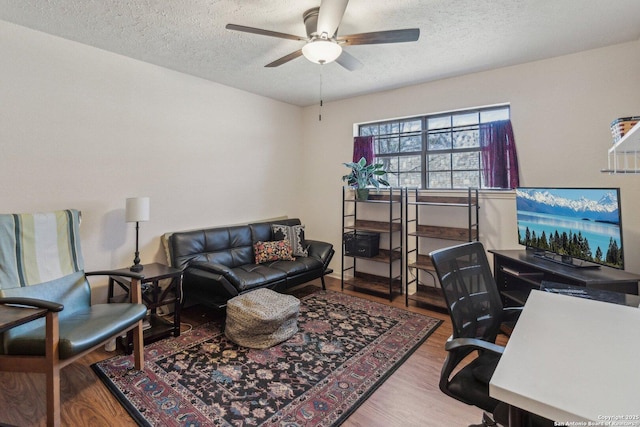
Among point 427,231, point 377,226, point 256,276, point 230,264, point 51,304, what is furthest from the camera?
point 377,226

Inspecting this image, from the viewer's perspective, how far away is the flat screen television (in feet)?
7.23

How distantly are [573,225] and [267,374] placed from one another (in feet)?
8.85

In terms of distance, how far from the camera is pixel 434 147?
3.90 meters

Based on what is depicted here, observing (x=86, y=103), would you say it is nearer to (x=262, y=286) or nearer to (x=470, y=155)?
(x=262, y=286)

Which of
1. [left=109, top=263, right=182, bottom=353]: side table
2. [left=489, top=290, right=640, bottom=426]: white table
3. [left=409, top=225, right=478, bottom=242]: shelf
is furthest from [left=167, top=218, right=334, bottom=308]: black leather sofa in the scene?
[left=489, top=290, right=640, bottom=426]: white table

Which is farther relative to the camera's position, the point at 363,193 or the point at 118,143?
the point at 363,193

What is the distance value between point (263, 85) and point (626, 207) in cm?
399

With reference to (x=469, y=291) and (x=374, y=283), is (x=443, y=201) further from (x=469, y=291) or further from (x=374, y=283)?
(x=469, y=291)

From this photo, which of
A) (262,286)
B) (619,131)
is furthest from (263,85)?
(619,131)

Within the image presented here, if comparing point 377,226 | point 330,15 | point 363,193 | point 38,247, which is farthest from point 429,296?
point 38,247

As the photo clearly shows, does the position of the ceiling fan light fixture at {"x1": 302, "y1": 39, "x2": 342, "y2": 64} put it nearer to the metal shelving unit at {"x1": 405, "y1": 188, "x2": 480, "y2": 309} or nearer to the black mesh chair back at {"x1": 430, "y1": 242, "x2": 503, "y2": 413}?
the black mesh chair back at {"x1": 430, "y1": 242, "x2": 503, "y2": 413}

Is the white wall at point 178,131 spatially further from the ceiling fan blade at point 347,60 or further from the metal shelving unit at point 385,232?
the ceiling fan blade at point 347,60

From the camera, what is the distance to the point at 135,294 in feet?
7.70

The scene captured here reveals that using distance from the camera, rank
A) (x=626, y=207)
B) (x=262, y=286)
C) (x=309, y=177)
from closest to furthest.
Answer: (x=626, y=207), (x=262, y=286), (x=309, y=177)
